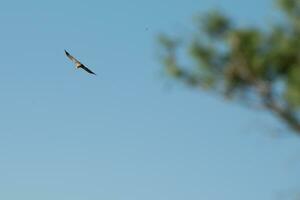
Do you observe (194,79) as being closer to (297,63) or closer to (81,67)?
(297,63)

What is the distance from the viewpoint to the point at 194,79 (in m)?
9.28

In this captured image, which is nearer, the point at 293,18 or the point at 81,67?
the point at 293,18

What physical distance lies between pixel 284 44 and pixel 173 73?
1.35 m

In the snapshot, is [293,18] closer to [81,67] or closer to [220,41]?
[220,41]

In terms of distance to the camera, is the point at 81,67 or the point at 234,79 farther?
the point at 81,67

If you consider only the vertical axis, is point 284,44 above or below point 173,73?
above

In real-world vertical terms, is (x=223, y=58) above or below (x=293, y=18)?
below

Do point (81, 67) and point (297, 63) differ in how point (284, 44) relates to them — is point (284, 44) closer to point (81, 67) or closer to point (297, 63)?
point (297, 63)

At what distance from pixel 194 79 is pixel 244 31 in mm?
879

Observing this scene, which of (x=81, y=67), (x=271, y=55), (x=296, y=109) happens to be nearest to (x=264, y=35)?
(x=271, y=55)

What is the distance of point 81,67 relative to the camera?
10.7 meters

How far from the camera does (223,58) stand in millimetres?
9109

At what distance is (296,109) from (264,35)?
0.95 m

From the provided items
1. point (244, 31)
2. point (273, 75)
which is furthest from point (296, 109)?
point (244, 31)
